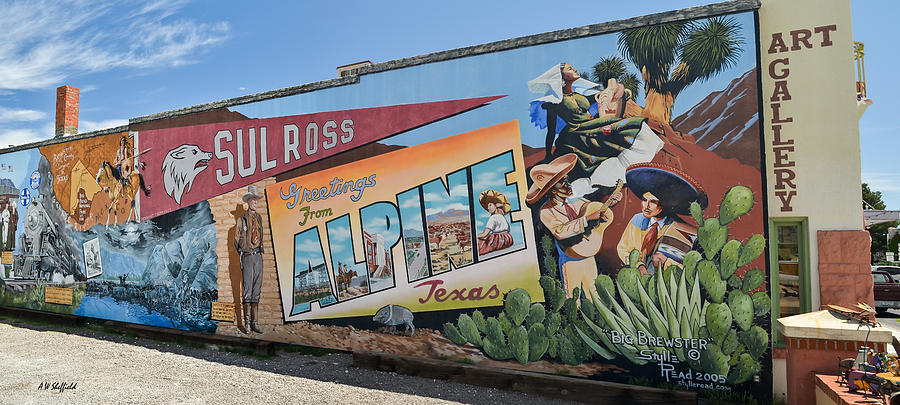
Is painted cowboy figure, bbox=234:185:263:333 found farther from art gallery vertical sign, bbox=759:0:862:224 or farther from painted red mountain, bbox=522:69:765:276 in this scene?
art gallery vertical sign, bbox=759:0:862:224

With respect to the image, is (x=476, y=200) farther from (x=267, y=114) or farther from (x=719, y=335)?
(x=267, y=114)

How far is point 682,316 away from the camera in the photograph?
271 inches

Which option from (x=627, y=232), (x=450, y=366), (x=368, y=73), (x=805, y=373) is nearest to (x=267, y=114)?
(x=368, y=73)

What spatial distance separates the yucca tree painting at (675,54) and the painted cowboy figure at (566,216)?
146 centimetres

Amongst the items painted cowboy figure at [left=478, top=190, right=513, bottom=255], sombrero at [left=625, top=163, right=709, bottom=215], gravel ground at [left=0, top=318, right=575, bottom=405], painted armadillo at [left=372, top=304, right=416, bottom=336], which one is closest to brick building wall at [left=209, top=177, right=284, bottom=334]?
gravel ground at [left=0, top=318, right=575, bottom=405]

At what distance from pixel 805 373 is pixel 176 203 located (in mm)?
11836

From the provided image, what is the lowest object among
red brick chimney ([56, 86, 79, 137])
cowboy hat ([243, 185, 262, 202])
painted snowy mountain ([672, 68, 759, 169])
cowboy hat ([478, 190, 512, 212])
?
cowboy hat ([478, 190, 512, 212])

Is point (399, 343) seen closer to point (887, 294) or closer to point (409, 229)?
point (409, 229)

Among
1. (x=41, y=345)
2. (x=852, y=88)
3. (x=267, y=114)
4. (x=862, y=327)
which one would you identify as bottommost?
(x=41, y=345)

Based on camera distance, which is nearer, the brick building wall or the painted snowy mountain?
the painted snowy mountain

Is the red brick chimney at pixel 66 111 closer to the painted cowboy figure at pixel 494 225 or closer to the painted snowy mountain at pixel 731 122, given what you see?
the painted cowboy figure at pixel 494 225

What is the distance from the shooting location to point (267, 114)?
10312 millimetres

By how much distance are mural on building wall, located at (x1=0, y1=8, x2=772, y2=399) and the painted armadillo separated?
1.1 inches

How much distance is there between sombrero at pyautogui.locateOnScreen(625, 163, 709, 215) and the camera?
22.6 ft
